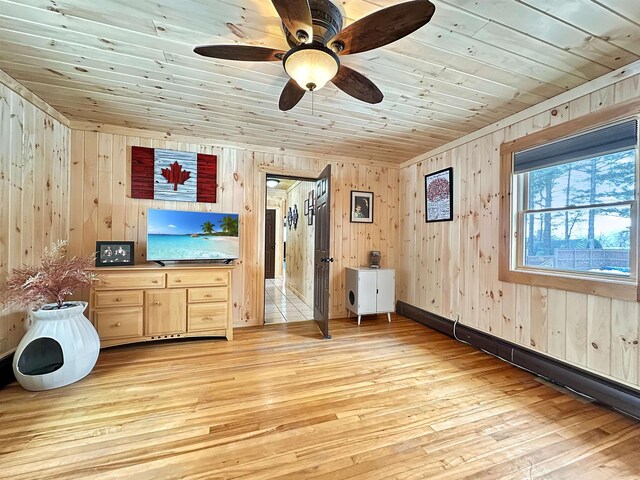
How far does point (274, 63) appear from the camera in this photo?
71.2 inches

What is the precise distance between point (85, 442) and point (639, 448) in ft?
10.1

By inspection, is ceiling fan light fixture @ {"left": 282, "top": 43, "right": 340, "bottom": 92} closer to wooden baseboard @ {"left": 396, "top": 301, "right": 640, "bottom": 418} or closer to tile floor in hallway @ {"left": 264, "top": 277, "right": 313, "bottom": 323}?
wooden baseboard @ {"left": 396, "top": 301, "right": 640, "bottom": 418}

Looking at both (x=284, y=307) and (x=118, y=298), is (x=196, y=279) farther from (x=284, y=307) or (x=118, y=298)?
(x=284, y=307)

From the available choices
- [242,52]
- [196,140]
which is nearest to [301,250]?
[196,140]

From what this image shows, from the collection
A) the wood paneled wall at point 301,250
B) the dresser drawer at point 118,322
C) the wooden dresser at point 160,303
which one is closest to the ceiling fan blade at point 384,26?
the wooden dresser at point 160,303

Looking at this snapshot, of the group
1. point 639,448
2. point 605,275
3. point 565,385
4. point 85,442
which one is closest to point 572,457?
point 639,448

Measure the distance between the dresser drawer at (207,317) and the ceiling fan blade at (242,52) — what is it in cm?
234

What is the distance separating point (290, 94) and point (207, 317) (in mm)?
2364

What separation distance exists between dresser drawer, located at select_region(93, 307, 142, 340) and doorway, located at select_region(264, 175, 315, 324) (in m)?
1.57

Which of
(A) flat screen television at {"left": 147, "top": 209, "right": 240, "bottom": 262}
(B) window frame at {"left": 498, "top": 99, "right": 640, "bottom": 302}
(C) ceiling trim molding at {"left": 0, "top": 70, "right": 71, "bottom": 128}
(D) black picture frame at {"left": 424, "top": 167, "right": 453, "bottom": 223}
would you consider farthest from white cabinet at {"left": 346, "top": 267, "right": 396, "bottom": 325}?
(C) ceiling trim molding at {"left": 0, "top": 70, "right": 71, "bottom": 128}

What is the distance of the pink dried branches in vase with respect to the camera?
197 centimetres

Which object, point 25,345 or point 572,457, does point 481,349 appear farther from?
point 25,345

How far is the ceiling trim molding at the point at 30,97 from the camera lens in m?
2.00

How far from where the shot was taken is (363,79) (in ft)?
5.45
